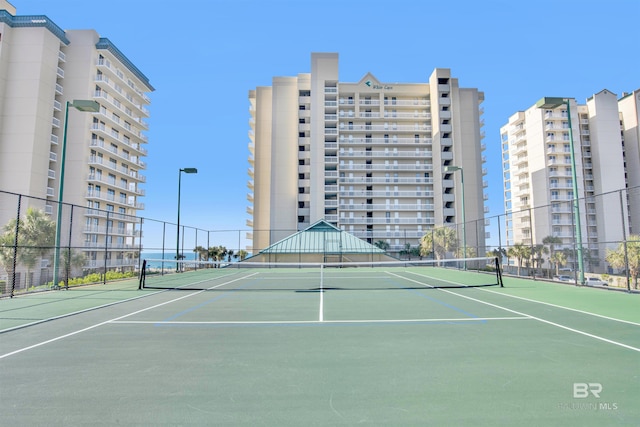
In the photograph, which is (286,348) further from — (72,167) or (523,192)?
(523,192)

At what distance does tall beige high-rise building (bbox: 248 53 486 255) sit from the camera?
67375 millimetres

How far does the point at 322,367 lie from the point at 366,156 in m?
67.8

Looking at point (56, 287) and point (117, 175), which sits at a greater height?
point (117, 175)

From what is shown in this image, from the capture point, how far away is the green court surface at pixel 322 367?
3.57m

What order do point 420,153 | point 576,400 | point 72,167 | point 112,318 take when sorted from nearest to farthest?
point 576,400 < point 112,318 < point 72,167 < point 420,153

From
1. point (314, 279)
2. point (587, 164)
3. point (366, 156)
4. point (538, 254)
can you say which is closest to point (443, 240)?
point (538, 254)

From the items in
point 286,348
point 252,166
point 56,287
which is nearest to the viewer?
point 286,348

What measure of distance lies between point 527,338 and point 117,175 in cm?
7429

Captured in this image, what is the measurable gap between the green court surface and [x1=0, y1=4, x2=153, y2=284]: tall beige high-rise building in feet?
142

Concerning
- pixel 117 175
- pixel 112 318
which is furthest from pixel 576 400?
pixel 117 175

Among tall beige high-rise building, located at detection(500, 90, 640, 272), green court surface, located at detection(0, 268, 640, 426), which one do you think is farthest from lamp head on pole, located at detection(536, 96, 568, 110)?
tall beige high-rise building, located at detection(500, 90, 640, 272)

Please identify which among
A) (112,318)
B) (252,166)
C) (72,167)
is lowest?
(112,318)

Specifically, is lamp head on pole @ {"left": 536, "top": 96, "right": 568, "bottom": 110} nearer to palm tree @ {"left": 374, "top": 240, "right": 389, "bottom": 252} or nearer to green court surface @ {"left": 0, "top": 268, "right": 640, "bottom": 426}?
green court surface @ {"left": 0, "top": 268, "right": 640, "bottom": 426}

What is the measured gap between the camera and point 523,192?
3246 inches
